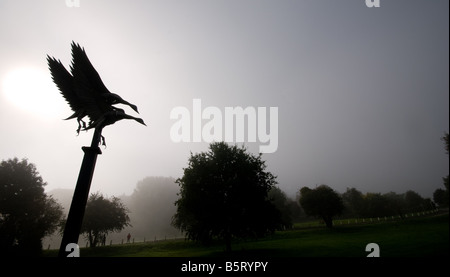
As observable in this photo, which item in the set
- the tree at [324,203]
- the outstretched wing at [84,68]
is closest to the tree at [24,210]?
the outstretched wing at [84,68]

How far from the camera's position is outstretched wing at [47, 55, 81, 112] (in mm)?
7922

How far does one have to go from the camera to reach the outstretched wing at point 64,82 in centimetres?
792

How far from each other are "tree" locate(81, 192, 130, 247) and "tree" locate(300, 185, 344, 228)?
45761 millimetres

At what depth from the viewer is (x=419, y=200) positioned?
110562mm

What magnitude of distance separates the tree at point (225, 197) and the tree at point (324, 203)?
32.3 metres

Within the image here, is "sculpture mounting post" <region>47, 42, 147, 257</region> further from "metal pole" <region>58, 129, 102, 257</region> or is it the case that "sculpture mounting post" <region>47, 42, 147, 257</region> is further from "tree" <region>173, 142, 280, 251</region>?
"tree" <region>173, 142, 280, 251</region>

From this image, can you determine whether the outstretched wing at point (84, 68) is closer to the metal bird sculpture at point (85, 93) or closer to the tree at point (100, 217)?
the metal bird sculpture at point (85, 93)

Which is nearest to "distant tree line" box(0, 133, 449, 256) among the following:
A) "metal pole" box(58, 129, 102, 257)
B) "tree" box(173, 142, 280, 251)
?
"tree" box(173, 142, 280, 251)
